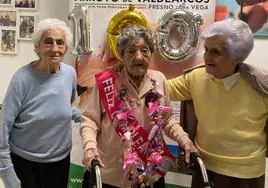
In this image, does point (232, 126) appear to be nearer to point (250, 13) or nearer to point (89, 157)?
point (89, 157)

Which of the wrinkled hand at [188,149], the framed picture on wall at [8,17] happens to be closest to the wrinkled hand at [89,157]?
the wrinkled hand at [188,149]

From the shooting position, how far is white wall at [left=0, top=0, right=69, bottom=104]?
297 cm

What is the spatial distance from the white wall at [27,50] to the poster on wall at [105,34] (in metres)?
0.42

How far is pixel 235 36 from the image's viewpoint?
169 cm

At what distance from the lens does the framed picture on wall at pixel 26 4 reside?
2994 millimetres

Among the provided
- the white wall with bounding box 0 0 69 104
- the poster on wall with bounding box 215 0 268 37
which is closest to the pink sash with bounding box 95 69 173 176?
the poster on wall with bounding box 215 0 268 37

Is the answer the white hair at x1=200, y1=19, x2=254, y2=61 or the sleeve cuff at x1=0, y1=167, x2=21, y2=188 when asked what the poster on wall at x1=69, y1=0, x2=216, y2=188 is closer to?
the white hair at x1=200, y1=19, x2=254, y2=61

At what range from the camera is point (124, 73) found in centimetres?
180

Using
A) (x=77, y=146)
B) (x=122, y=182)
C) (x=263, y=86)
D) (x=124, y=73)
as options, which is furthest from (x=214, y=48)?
(x=77, y=146)

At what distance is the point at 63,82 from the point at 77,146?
721 mm

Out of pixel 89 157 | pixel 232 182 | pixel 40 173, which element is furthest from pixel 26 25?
pixel 232 182

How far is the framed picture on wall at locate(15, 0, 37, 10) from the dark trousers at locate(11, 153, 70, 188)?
141 centimetres

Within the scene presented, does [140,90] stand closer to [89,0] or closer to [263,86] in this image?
[263,86]

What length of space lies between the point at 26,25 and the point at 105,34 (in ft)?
2.79
